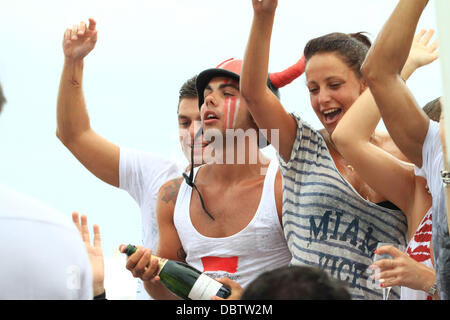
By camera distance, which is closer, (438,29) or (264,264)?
(438,29)

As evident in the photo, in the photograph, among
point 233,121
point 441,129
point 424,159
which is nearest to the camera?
point 441,129

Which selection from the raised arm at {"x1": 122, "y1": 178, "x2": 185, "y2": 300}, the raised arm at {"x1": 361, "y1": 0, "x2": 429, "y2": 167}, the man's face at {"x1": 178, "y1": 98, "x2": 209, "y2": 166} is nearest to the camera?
the raised arm at {"x1": 361, "y1": 0, "x2": 429, "y2": 167}

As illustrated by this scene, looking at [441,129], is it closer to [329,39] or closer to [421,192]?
[421,192]

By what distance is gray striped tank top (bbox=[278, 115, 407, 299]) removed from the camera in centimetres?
157

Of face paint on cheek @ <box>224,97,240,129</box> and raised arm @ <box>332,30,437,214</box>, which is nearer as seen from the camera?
raised arm @ <box>332,30,437,214</box>

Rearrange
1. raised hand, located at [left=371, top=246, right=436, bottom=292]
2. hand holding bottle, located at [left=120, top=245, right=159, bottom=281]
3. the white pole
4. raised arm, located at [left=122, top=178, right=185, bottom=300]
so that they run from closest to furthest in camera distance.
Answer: the white pole, raised hand, located at [left=371, top=246, right=436, bottom=292], hand holding bottle, located at [left=120, top=245, right=159, bottom=281], raised arm, located at [left=122, top=178, right=185, bottom=300]

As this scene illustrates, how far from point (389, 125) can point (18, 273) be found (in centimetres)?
85

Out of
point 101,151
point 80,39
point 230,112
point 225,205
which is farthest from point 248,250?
point 80,39

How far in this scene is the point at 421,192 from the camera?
5.04 ft

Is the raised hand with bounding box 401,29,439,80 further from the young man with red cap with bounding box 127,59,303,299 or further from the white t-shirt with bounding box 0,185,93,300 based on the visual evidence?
the white t-shirt with bounding box 0,185,93,300

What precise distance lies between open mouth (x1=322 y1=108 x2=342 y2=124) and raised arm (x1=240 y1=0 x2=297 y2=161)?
0.15 meters

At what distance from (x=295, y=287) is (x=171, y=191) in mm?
1183

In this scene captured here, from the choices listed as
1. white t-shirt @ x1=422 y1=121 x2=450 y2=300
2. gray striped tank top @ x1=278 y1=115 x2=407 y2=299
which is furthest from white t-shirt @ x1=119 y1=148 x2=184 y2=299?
white t-shirt @ x1=422 y1=121 x2=450 y2=300
